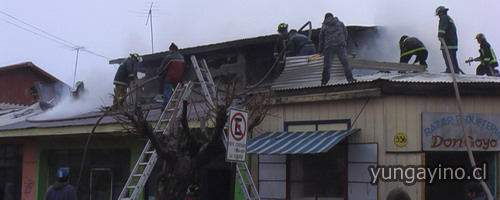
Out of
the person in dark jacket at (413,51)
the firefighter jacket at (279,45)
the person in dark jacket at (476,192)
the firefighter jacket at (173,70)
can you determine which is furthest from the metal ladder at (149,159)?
the person in dark jacket at (413,51)

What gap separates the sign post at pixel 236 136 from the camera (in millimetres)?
8836

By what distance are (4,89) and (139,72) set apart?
14511mm

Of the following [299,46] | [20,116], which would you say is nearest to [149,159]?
[299,46]

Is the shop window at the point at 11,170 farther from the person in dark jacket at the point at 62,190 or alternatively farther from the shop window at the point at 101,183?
the person in dark jacket at the point at 62,190

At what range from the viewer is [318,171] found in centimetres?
1239

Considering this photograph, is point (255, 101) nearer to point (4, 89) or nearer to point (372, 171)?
point (372, 171)

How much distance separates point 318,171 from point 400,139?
5.92 ft

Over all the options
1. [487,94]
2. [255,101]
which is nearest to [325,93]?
[255,101]

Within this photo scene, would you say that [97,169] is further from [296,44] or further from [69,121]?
[296,44]

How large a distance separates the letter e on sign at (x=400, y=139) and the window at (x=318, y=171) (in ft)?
3.14

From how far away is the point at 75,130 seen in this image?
1541 centimetres

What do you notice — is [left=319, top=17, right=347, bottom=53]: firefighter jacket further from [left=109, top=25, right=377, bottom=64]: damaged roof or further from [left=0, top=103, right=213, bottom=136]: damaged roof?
[left=109, top=25, right=377, bottom=64]: damaged roof

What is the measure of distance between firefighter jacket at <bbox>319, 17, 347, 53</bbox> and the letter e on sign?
2.81 metres

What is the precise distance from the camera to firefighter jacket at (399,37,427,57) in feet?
50.3
